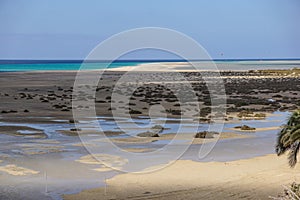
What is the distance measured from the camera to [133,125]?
110ft

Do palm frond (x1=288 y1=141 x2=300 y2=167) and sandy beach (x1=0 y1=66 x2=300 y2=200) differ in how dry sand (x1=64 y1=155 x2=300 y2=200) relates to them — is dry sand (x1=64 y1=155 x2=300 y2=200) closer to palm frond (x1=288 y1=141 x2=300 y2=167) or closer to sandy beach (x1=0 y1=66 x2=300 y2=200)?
sandy beach (x1=0 y1=66 x2=300 y2=200)

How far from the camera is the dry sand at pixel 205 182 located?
1623 centimetres

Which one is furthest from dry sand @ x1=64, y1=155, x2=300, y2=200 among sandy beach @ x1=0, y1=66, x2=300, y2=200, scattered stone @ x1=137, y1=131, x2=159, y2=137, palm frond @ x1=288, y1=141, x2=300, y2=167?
scattered stone @ x1=137, y1=131, x2=159, y2=137

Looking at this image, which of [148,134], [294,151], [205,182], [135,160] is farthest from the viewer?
[148,134]

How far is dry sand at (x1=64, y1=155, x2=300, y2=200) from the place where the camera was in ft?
53.3

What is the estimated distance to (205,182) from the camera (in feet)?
58.9

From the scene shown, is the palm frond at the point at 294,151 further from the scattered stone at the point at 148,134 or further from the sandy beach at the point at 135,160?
the scattered stone at the point at 148,134

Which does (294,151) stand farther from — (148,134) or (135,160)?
(148,134)

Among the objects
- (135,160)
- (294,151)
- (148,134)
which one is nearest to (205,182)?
(294,151)

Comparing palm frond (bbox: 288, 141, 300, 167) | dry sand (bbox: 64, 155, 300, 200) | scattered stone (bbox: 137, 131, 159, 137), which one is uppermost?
palm frond (bbox: 288, 141, 300, 167)

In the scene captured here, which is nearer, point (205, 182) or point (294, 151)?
point (294, 151)

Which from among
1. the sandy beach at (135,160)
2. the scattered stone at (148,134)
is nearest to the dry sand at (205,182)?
the sandy beach at (135,160)

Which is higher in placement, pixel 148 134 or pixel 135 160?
pixel 135 160

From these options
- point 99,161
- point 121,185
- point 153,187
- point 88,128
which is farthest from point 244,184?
point 88,128
